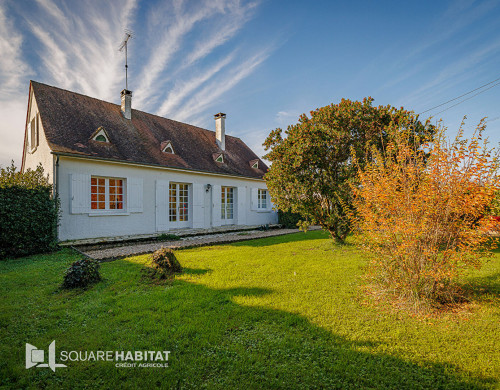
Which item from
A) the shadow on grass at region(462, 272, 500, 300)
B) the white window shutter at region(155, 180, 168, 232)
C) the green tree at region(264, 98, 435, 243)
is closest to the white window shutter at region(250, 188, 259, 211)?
the white window shutter at region(155, 180, 168, 232)

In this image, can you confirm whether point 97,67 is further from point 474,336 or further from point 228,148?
point 474,336

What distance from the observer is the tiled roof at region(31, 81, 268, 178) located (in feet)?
30.8

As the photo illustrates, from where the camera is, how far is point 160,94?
12688 millimetres

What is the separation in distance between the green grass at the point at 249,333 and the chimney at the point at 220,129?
467 inches

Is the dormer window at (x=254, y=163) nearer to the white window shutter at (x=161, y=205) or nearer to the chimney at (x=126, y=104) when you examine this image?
the white window shutter at (x=161, y=205)

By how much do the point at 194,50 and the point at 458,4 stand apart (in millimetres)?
8455

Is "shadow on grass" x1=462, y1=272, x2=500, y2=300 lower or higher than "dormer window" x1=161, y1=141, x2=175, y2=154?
lower

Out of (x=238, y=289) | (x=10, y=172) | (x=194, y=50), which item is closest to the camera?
(x=238, y=289)

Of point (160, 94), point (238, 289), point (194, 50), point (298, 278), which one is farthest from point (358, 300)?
point (160, 94)

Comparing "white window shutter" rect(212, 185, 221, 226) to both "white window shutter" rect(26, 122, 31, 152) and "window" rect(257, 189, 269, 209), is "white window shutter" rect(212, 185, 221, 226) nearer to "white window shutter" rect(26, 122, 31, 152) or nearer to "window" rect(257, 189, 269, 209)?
"window" rect(257, 189, 269, 209)

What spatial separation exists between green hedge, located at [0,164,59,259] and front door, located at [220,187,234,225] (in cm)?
765

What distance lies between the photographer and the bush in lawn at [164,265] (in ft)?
17.8

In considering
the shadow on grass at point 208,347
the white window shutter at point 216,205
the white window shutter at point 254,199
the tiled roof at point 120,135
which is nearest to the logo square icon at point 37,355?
the shadow on grass at point 208,347

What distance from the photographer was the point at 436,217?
3787 mm
